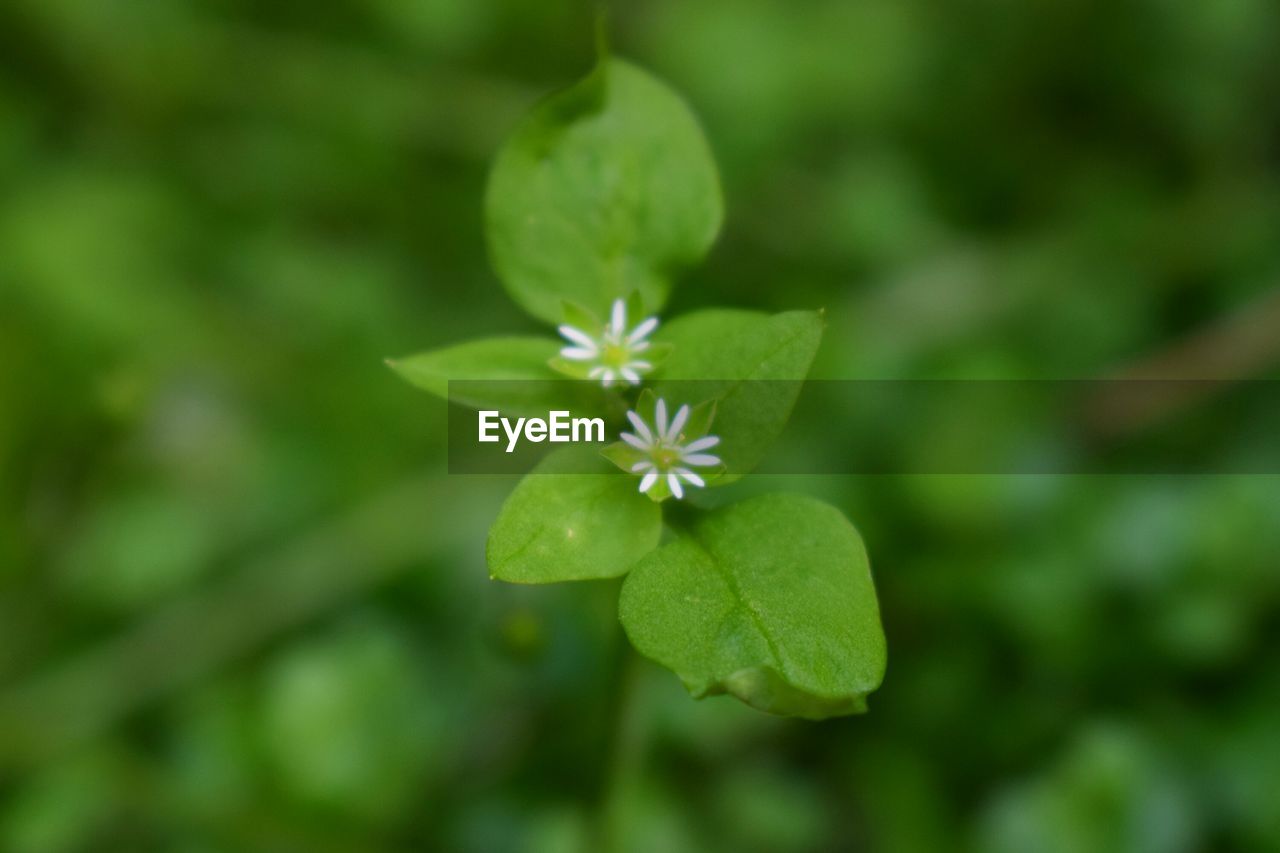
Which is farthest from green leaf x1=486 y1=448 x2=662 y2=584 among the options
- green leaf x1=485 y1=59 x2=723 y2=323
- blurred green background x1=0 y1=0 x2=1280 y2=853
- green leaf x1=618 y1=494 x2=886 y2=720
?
blurred green background x1=0 y1=0 x2=1280 y2=853

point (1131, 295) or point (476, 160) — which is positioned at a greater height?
point (476, 160)

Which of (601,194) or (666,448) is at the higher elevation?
(601,194)

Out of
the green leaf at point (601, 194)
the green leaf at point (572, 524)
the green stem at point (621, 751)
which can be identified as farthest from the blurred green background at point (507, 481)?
the green leaf at point (601, 194)

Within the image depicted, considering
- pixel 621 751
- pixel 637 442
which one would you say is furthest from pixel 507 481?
pixel 637 442

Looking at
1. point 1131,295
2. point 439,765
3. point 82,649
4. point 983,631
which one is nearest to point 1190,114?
point 1131,295

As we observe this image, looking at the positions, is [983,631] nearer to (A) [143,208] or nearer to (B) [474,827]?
(B) [474,827]

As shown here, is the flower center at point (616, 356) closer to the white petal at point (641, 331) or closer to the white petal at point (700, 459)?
the white petal at point (641, 331)

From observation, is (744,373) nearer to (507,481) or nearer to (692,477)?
(692,477)
